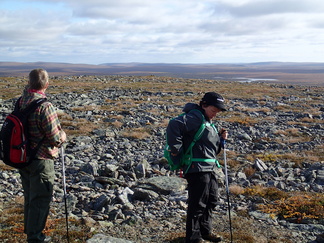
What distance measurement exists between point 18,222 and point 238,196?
5.51m

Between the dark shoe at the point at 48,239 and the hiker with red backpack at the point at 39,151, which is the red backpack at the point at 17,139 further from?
the dark shoe at the point at 48,239

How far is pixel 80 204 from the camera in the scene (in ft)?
27.7

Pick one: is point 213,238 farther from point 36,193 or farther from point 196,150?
point 36,193

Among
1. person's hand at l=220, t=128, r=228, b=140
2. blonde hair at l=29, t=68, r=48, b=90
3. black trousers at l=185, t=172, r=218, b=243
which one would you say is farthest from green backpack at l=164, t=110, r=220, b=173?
blonde hair at l=29, t=68, r=48, b=90

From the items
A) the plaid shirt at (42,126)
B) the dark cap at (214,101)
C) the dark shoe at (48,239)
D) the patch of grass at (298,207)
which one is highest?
the dark cap at (214,101)

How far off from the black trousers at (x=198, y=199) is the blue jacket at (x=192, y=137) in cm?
17

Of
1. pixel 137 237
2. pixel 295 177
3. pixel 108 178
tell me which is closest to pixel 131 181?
pixel 108 178

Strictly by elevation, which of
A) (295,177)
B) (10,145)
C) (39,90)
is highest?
(39,90)

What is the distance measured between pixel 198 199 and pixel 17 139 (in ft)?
9.69

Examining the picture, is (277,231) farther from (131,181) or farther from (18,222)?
(18,222)

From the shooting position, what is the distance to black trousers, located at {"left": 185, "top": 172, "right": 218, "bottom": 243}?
5.85 meters

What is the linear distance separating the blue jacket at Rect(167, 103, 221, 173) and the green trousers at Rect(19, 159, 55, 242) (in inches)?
75.4

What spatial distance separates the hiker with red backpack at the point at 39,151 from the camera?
5.04 metres

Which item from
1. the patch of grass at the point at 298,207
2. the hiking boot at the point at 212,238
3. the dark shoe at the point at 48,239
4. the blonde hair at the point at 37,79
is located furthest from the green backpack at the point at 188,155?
the patch of grass at the point at 298,207
